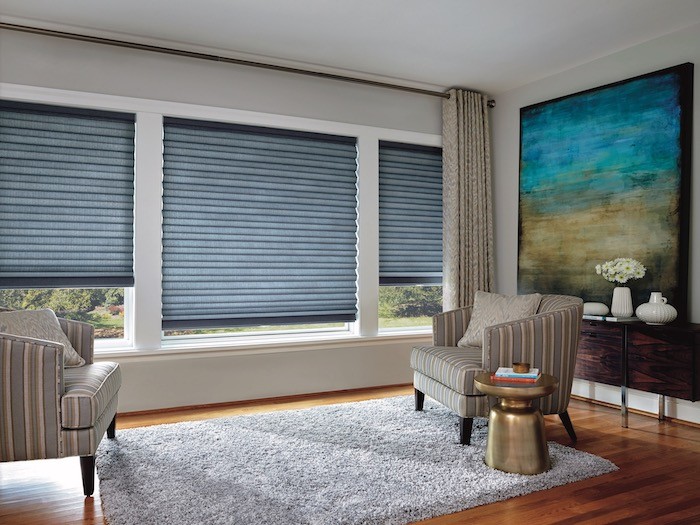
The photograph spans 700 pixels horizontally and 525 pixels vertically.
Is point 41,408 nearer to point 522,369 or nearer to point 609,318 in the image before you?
point 522,369

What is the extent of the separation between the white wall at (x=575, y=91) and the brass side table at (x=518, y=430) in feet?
5.30

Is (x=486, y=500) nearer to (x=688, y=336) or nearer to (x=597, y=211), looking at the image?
(x=688, y=336)

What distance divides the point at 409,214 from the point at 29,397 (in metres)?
3.48

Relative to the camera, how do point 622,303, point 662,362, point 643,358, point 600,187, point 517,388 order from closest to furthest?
point 517,388 → point 662,362 → point 643,358 → point 622,303 → point 600,187

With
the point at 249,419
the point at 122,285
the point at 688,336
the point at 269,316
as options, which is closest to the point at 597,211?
the point at 688,336

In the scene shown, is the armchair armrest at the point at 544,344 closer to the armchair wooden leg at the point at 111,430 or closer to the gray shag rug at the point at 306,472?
the gray shag rug at the point at 306,472

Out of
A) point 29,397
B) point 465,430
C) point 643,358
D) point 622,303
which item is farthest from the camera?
point 622,303

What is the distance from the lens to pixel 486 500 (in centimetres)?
254

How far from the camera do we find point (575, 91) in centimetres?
470

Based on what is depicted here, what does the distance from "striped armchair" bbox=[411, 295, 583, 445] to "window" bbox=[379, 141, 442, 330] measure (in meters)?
1.59

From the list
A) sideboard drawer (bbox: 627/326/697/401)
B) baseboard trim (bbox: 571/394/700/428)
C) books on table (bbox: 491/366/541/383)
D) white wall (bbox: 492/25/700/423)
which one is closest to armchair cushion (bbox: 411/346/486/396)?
books on table (bbox: 491/366/541/383)

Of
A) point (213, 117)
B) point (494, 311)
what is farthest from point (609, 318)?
point (213, 117)

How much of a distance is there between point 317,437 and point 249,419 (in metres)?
0.63

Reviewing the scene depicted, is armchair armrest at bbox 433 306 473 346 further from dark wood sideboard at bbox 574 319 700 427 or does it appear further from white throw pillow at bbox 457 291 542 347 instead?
dark wood sideboard at bbox 574 319 700 427
